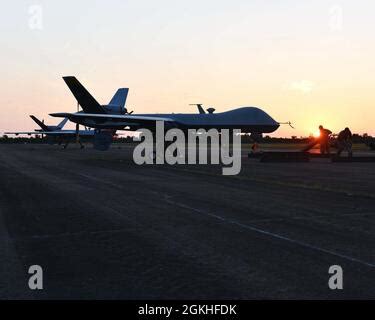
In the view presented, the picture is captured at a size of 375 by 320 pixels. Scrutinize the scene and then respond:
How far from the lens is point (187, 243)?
869cm

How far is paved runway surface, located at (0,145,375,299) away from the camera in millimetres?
6121

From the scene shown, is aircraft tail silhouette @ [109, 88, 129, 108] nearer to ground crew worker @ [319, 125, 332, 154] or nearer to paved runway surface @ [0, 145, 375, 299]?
ground crew worker @ [319, 125, 332, 154]

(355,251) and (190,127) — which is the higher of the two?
(190,127)

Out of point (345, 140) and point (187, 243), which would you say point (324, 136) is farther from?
point (187, 243)

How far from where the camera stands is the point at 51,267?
7.11 m

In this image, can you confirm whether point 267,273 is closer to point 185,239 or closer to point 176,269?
point 176,269

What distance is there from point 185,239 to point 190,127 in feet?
→ 114

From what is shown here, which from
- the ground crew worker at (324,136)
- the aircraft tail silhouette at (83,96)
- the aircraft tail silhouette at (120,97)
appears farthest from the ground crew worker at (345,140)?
the aircraft tail silhouette at (120,97)

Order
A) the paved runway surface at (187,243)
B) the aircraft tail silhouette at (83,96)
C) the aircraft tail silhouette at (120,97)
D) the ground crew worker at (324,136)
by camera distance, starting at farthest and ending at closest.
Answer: the aircraft tail silhouette at (120,97), the aircraft tail silhouette at (83,96), the ground crew worker at (324,136), the paved runway surface at (187,243)

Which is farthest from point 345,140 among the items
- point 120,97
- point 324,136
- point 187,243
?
point 187,243

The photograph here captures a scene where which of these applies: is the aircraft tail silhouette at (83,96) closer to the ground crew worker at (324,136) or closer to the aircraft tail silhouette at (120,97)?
the ground crew worker at (324,136)

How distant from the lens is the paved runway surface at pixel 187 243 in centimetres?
612
